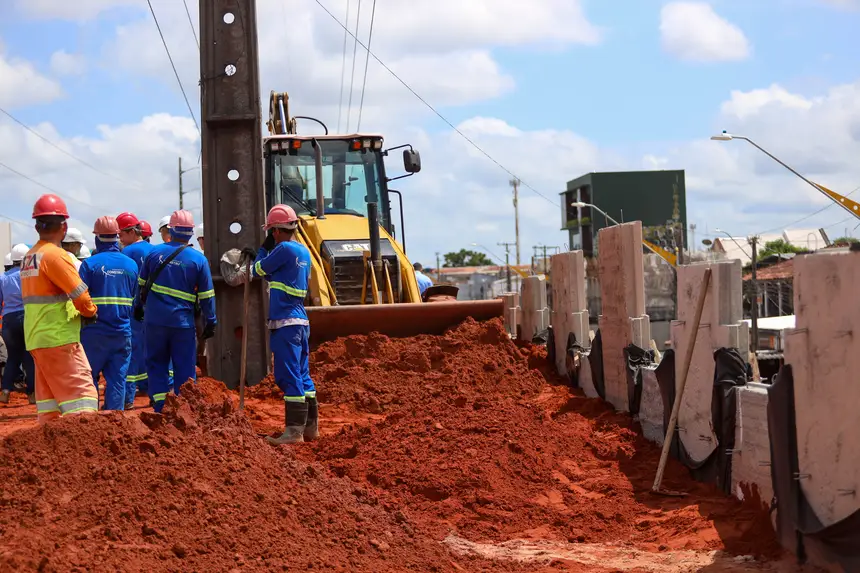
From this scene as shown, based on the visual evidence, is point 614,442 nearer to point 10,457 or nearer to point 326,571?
point 326,571

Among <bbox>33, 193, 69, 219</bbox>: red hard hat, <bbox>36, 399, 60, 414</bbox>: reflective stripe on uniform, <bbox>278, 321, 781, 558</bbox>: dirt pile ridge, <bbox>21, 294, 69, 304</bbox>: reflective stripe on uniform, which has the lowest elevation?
<bbox>278, 321, 781, 558</bbox>: dirt pile ridge

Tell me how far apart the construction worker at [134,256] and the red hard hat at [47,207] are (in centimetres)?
310

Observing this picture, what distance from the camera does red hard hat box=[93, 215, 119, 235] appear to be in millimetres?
9758

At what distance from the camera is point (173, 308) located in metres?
9.48

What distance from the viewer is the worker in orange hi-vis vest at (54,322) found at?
7566 mm

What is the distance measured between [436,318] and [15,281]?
5262 mm

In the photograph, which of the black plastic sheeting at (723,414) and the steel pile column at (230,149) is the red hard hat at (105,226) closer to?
the steel pile column at (230,149)

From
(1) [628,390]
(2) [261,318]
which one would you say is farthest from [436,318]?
(1) [628,390]

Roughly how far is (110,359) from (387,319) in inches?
164

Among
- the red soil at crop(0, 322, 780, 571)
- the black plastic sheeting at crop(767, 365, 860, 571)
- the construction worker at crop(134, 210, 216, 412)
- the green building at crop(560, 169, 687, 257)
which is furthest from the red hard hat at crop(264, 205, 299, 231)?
the green building at crop(560, 169, 687, 257)

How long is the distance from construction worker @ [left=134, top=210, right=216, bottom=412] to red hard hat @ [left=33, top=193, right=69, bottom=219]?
70.1 inches

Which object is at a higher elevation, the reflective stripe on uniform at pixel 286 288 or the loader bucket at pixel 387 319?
the reflective stripe on uniform at pixel 286 288

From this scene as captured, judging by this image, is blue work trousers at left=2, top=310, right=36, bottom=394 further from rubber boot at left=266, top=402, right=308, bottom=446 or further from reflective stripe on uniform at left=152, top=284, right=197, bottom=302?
rubber boot at left=266, top=402, right=308, bottom=446

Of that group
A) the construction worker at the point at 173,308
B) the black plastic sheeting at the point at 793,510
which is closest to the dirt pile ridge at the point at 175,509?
the black plastic sheeting at the point at 793,510
